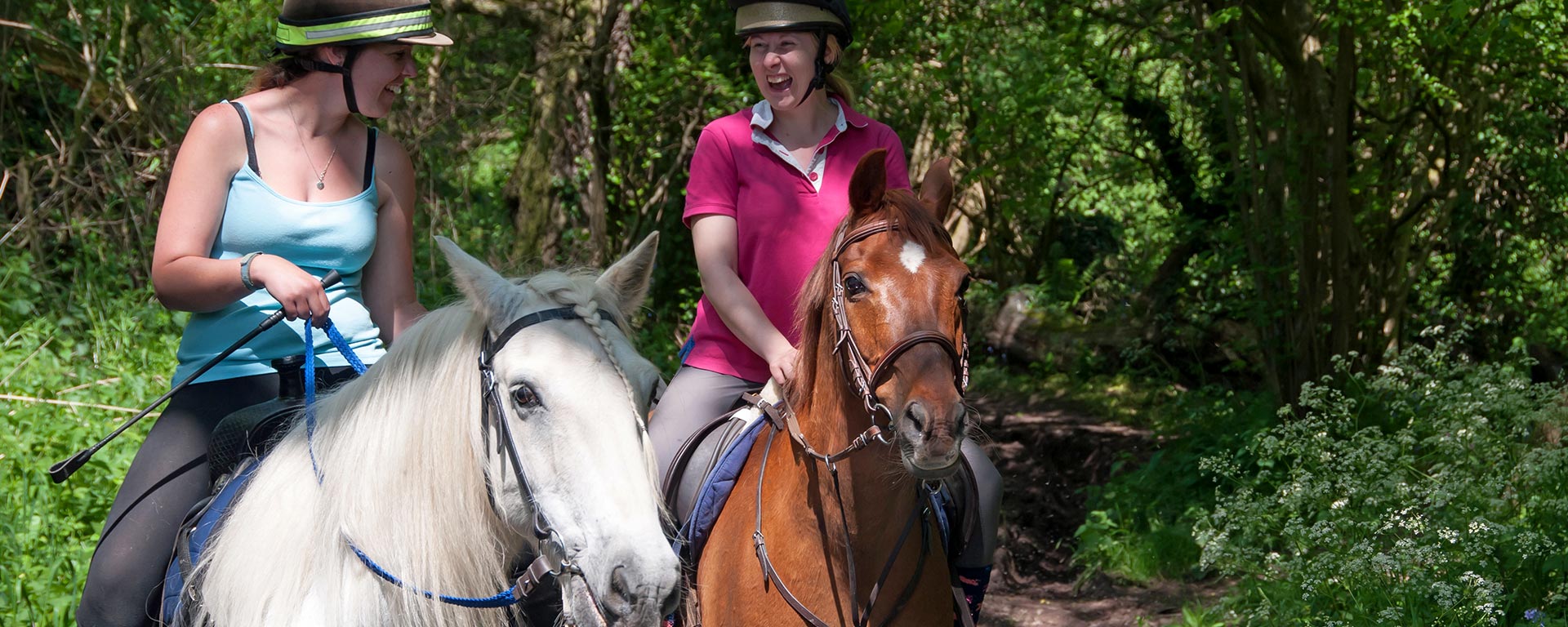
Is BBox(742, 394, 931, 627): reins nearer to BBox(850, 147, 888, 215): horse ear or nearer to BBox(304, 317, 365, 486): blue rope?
BBox(850, 147, 888, 215): horse ear

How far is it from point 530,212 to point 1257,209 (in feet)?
16.8

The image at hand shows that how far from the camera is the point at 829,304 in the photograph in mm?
2729

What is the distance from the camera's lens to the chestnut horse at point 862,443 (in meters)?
2.47

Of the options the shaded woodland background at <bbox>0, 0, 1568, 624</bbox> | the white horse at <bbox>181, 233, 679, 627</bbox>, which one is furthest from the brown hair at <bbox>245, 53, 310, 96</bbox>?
the shaded woodland background at <bbox>0, 0, 1568, 624</bbox>

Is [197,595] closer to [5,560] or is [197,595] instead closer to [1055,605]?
[5,560]

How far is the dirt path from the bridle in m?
0.49

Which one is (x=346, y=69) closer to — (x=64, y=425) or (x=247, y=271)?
(x=247, y=271)

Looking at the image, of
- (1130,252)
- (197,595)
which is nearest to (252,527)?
(197,595)

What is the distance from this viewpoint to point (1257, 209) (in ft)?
24.4

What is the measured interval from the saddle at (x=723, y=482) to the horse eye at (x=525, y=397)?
110cm

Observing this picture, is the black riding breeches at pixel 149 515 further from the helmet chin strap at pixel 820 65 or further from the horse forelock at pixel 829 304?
the helmet chin strap at pixel 820 65

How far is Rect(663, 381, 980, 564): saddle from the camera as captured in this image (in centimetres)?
307

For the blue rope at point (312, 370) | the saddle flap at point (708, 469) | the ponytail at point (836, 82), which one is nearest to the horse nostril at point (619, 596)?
the blue rope at point (312, 370)

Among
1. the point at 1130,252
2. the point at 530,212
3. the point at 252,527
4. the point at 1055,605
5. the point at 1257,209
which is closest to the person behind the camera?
the point at 252,527
